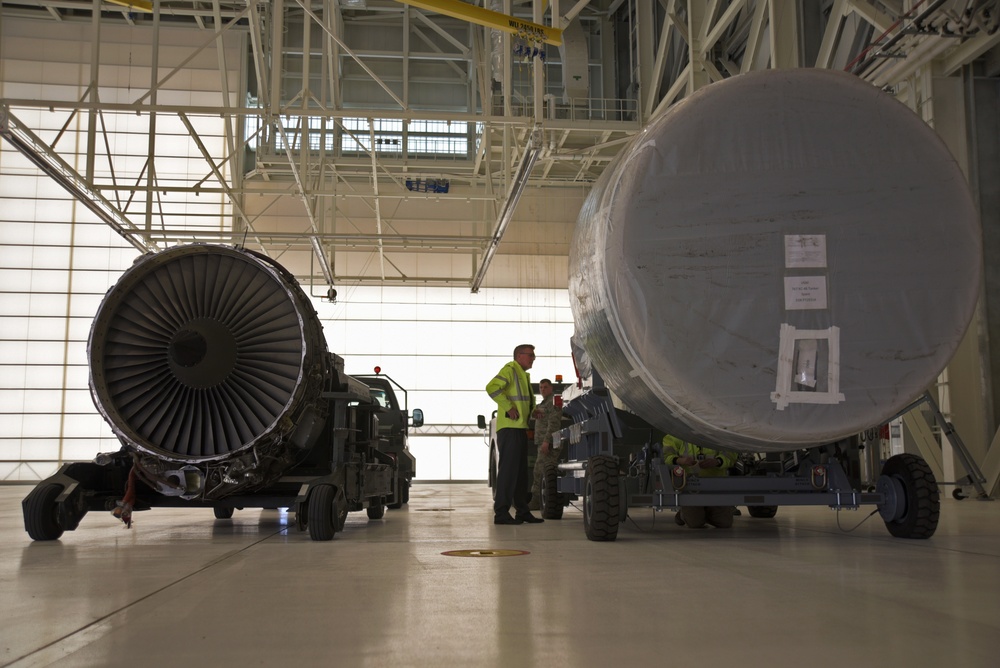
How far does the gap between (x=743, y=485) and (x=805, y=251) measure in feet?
6.48

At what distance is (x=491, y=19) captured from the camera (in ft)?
37.7

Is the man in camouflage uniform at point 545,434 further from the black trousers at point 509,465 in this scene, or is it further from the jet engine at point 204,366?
the jet engine at point 204,366

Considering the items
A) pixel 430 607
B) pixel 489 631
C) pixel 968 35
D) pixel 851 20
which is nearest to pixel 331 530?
pixel 430 607

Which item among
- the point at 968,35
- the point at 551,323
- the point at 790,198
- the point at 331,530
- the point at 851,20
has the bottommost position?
the point at 331,530

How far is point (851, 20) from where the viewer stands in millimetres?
14766

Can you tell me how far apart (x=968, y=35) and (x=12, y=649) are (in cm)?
1367

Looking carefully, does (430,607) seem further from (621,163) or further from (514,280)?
(514,280)

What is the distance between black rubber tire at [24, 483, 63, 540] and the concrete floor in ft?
0.76

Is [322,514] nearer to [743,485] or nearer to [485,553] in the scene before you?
[485,553]

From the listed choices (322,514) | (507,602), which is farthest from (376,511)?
(507,602)

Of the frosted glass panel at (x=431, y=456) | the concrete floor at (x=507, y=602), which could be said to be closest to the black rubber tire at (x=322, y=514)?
the concrete floor at (x=507, y=602)

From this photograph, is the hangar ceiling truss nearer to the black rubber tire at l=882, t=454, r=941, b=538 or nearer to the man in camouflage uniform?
the man in camouflage uniform

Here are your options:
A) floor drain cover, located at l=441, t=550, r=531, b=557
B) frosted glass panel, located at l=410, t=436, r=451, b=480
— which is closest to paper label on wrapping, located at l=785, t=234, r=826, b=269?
floor drain cover, located at l=441, t=550, r=531, b=557

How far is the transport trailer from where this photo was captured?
254 inches
